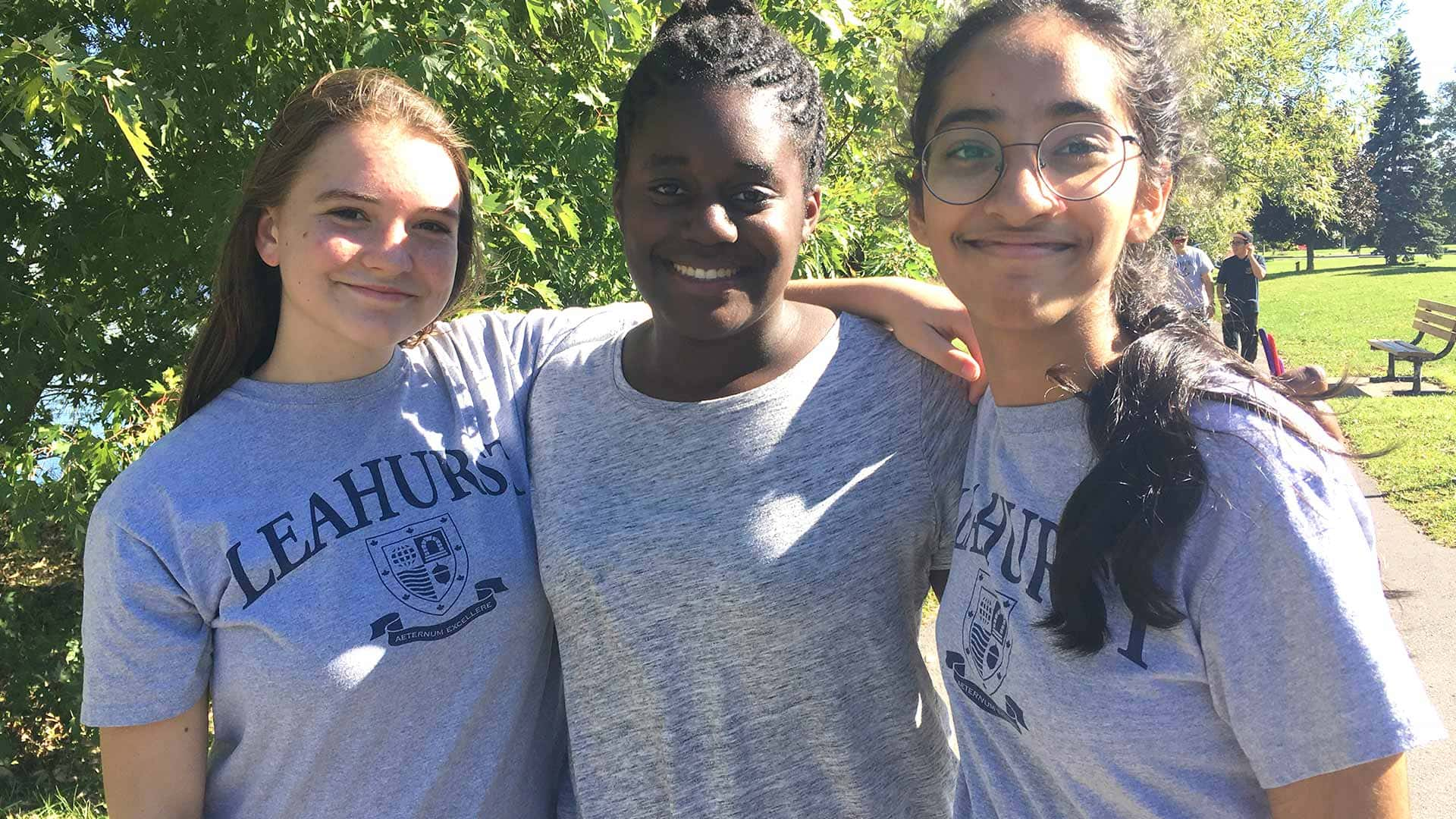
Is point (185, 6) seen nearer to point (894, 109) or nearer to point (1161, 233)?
point (894, 109)

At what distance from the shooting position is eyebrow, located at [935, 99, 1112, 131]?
1.48m

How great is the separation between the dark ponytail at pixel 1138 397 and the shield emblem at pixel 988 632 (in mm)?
110

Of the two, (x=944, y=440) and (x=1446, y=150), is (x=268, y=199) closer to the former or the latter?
(x=944, y=440)

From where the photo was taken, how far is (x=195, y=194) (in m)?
3.48

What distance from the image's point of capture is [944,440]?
1.86 metres

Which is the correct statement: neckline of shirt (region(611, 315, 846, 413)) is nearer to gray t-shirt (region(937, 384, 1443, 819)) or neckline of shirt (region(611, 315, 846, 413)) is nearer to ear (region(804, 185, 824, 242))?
ear (region(804, 185, 824, 242))

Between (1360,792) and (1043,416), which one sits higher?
(1043,416)

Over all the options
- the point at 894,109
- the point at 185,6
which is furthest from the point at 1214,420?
the point at 185,6

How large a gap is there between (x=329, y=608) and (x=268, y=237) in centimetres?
72

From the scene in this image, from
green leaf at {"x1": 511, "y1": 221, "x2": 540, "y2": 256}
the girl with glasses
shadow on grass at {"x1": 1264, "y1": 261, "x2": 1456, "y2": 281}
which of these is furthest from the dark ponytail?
shadow on grass at {"x1": 1264, "y1": 261, "x2": 1456, "y2": 281}

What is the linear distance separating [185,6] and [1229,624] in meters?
3.34

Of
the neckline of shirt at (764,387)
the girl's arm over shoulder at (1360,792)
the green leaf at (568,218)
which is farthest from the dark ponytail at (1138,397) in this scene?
the green leaf at (568,218)

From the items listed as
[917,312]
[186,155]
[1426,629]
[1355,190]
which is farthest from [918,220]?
[1355,190]

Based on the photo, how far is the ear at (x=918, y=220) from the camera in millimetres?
1755
